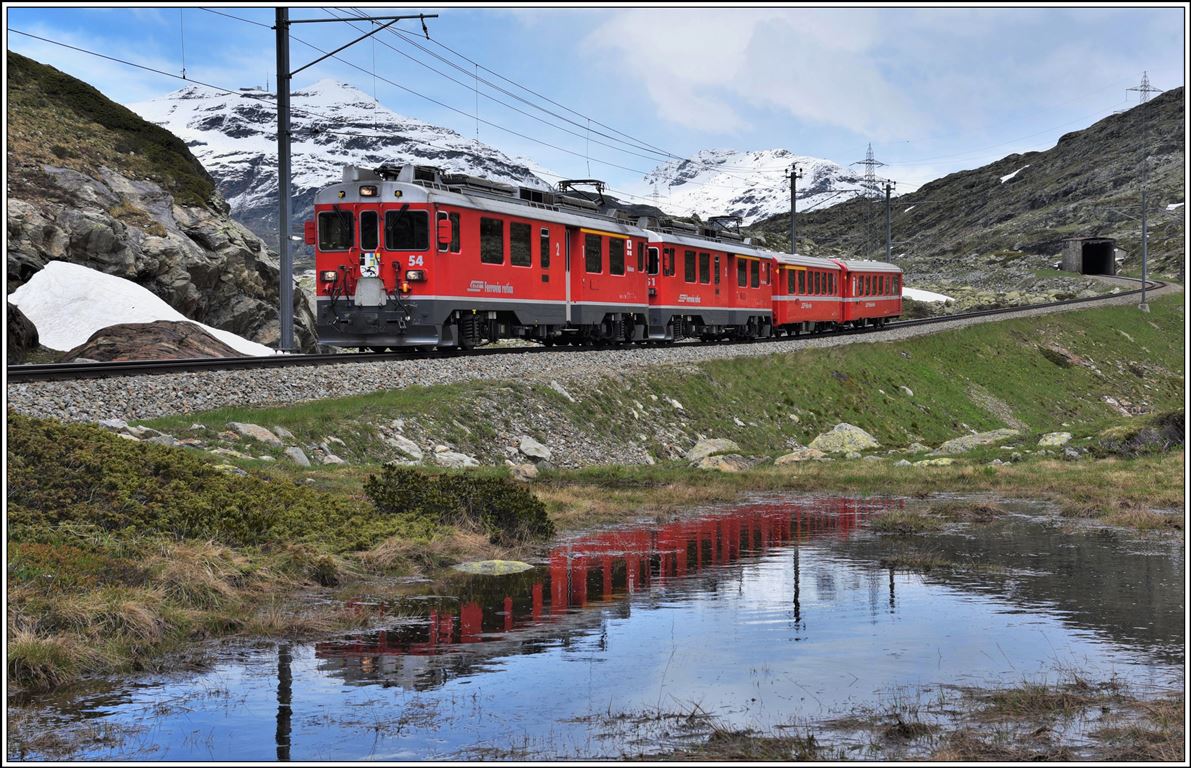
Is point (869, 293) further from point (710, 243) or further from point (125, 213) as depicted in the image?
point (125, 213)

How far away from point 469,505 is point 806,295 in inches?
1705

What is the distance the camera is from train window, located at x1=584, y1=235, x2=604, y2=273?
36312mm

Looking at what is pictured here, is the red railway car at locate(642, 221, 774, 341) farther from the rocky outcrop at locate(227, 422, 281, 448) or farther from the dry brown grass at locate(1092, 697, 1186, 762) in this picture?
the dry brown grass at locate(1092, 697, 1186, 762)

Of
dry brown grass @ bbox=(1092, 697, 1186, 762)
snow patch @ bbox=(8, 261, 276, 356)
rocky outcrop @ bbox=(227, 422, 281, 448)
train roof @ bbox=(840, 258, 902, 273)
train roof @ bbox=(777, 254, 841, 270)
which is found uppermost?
train roof @ bbox=(840, 258, 902, 273)

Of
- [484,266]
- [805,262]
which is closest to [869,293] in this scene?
[805,262]

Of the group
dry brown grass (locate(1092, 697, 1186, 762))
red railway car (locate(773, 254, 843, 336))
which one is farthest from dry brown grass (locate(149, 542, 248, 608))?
red railway car (locate(773, 254, 843, 336))

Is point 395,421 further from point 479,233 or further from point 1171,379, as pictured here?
point 1171,379

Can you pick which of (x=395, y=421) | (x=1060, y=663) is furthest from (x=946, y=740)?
(x=395, y=421)

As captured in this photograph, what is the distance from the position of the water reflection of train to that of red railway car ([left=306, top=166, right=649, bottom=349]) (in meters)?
11.6

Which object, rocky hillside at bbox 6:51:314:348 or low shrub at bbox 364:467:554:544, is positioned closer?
low shrub at bbox 364:467:554:544

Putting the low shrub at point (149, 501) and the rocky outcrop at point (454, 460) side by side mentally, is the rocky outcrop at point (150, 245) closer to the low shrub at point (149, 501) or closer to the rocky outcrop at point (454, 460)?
the rocky outcrop at point (454, 460)

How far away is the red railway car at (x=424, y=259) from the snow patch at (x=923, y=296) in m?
71.0

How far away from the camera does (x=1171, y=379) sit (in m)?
71.0

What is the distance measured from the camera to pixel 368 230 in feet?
94.8
